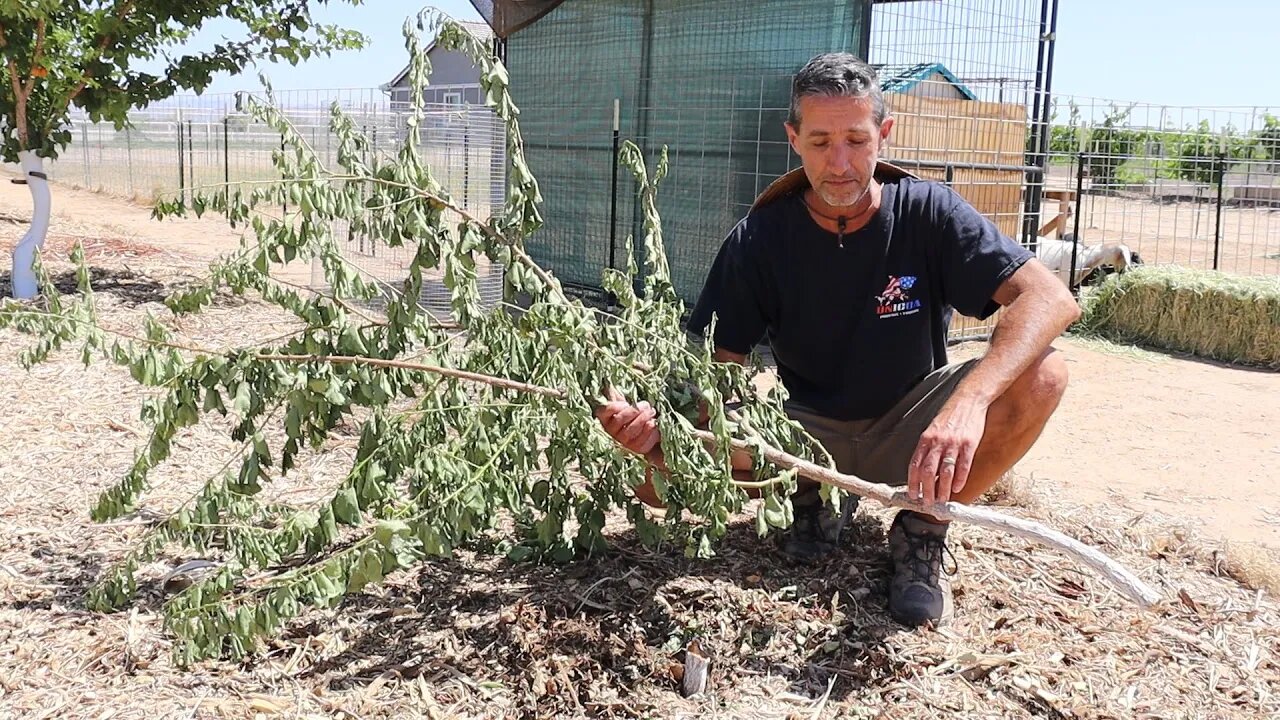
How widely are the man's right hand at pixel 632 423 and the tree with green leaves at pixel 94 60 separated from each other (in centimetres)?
628

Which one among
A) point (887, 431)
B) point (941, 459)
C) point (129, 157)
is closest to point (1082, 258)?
point (887, 431)

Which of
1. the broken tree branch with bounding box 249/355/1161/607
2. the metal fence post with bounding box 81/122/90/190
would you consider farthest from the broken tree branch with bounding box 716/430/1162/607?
the metal fence post with bounding box 81/122/90/190

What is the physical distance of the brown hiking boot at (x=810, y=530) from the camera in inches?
131

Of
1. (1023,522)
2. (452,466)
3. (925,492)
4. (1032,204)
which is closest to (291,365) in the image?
(452,466)

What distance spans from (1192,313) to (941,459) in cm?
778

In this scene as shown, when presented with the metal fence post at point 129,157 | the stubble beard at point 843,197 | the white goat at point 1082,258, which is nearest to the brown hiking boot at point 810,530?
the stubble beard at point 843,197

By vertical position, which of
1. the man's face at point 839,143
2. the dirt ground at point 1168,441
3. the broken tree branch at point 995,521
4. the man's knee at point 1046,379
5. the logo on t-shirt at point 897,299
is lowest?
the dirt ground at point 1168,441

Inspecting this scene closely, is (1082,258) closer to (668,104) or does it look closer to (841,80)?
(668,104)

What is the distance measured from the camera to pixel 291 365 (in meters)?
2.76

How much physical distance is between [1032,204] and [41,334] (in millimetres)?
8084

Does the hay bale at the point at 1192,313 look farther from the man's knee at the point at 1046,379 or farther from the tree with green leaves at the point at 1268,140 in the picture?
the man's knee at the point at 1046,379

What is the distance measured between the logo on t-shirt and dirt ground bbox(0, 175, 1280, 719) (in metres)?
0.73

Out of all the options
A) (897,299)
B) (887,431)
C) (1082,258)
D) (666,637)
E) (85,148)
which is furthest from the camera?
(85,148)

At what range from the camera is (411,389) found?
113 inches
